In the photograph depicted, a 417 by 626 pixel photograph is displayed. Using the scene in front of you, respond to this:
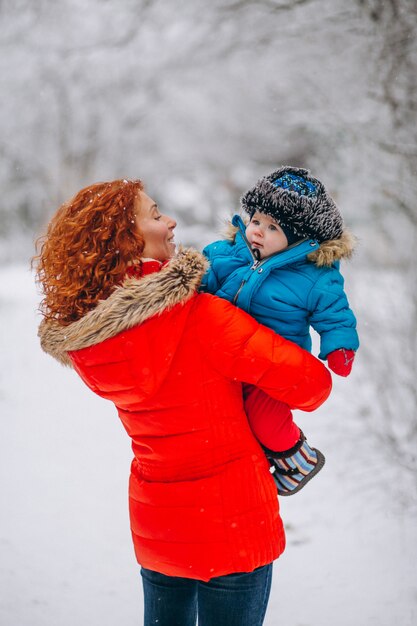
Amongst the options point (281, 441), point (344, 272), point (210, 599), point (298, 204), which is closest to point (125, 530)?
point (344, 272)

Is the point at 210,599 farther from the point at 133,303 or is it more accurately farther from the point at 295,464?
the point at 133,303

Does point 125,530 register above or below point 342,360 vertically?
below

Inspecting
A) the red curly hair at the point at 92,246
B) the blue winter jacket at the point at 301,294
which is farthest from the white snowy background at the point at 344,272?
the red curly hair at the point at 92,246

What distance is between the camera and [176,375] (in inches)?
52.2

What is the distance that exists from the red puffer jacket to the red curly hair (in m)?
0.05

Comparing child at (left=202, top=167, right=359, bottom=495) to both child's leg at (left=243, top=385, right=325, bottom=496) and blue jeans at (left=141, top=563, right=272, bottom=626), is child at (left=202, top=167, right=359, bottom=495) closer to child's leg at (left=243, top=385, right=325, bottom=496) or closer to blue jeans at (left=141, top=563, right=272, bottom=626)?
child's leg at (left=243, top=385, right=325, bottom=496)

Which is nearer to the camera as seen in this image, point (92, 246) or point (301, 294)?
point (92, 246)

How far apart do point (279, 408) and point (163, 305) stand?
41cm

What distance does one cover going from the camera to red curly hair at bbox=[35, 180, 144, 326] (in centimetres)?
130

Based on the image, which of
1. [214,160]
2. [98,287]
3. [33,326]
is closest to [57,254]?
[98,287]

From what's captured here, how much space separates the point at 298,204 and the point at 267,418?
0.52m

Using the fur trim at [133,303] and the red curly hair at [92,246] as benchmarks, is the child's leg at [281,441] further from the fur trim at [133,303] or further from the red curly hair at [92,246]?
the red curly hair at [92,246]

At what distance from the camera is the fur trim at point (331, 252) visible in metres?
1.44

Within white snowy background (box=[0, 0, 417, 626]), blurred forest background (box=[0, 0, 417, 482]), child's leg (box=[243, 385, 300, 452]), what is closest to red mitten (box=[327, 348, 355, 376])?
child's leg (box=[243, 385, 300, 452])
